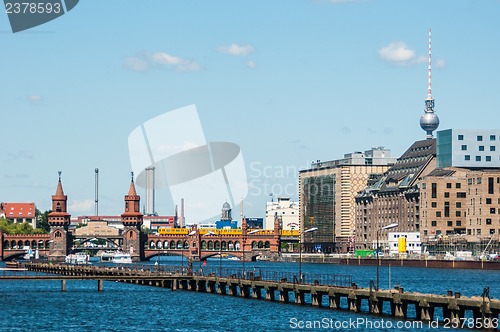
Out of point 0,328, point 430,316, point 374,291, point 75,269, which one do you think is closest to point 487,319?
point 430,316

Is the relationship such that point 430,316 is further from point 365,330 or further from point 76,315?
point 76,315

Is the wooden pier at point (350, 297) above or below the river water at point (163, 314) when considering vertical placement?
above

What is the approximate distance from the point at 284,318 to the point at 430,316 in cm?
1391

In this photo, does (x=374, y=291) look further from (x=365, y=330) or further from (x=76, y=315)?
(x=76, y=315)

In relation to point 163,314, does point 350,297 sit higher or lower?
higher

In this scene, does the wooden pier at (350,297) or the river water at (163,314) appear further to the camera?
the river water at (163,314)

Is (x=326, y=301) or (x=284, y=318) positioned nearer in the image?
(x=284, y=318)

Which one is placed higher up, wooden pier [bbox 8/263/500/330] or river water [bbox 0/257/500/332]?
wooden pier [bbox 8/263/500/330]

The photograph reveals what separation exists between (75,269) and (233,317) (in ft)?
285

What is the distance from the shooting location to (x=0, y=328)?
102 meters

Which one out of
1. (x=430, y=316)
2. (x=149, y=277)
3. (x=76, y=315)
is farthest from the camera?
(x=149, y=277)

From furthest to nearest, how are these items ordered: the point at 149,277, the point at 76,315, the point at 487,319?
the point at 149,277, the point at 76,315, the point at 487,319

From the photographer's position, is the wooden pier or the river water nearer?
the wooden pier

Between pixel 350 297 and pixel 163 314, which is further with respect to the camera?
pixel 163 314
